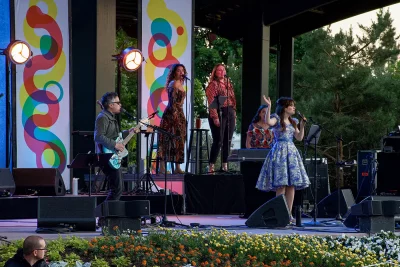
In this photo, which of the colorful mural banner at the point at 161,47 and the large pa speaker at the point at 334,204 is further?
the colorful mural banner at the point at 161,47

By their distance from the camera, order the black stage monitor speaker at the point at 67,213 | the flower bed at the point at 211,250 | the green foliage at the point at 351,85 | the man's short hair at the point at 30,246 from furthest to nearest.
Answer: the green foliage at the point at 351,85
the black stage monitor speaker at the point at 67,213
the flower bed at the point at 211,250
the man's short hair at the point at 30,246

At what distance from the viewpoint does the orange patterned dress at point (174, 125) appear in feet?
46.2

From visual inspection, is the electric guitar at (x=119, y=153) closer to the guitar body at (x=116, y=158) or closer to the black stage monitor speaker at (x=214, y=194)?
the guitar body at (x=116, y=158)

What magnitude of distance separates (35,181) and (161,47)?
405 centimetres

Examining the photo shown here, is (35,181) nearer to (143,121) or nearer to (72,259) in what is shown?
(143,121)

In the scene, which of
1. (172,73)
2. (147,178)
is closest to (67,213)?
(147,178)

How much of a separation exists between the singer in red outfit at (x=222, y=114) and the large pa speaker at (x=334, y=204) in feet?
6.42

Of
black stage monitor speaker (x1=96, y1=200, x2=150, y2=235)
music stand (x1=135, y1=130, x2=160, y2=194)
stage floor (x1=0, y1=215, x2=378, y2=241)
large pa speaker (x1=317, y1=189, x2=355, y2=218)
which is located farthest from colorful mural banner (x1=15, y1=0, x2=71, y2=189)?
black stage monitor speaker (x1=96, y1=200, x2=150, y2=235)

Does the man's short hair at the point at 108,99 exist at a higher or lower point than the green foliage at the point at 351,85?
lower

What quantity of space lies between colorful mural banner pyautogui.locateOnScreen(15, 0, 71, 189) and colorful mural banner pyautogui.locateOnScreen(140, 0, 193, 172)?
149 centimetres

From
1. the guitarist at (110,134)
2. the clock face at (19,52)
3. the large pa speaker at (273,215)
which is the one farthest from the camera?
the clock face at (19,52)

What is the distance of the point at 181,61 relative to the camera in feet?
50.8

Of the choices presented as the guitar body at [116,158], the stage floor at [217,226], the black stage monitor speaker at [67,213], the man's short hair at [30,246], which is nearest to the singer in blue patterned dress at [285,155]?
the stage floor at [217,226]

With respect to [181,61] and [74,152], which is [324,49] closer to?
[181,61]
